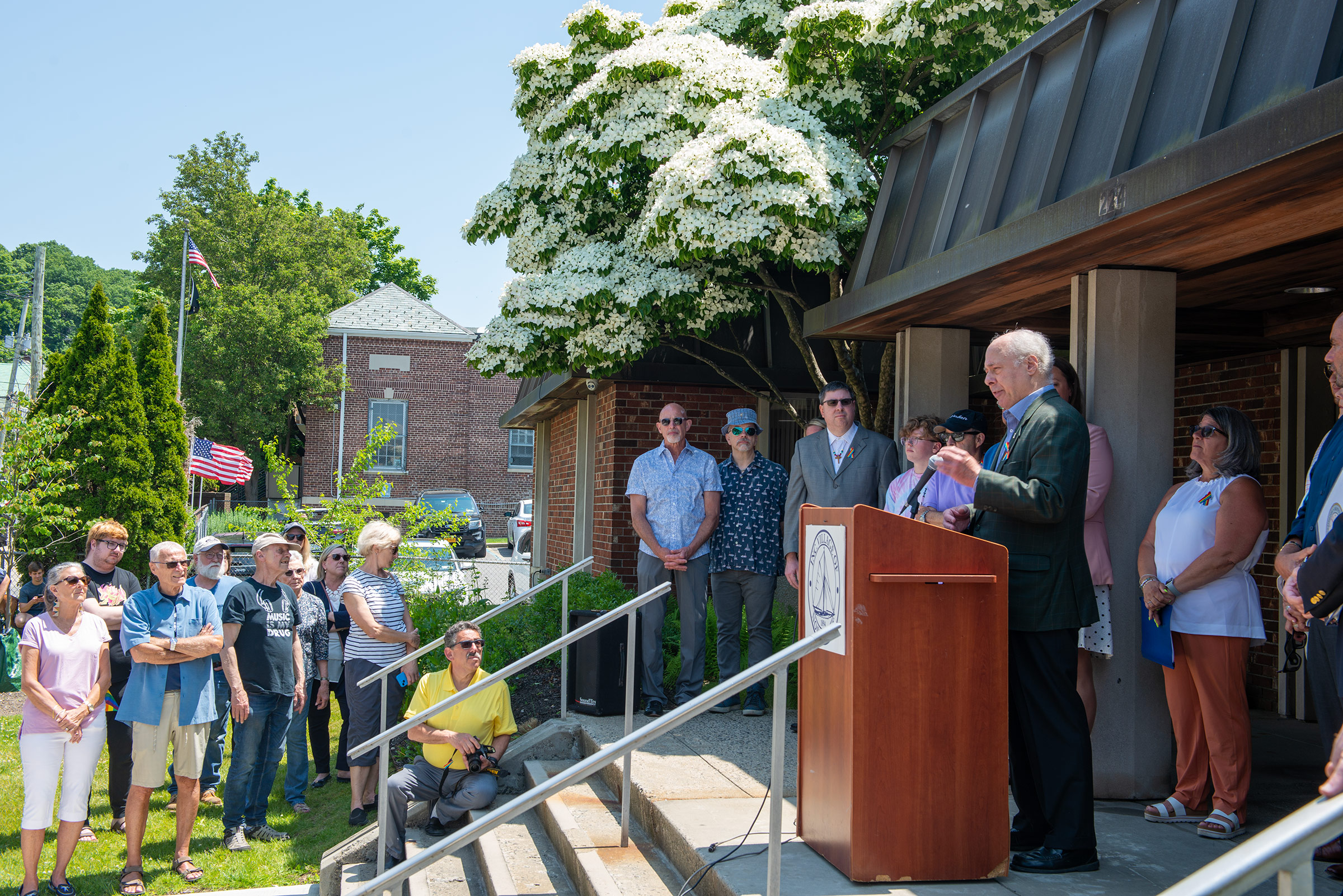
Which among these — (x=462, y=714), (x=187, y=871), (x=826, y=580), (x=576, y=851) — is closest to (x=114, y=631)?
(x=187, y=871)

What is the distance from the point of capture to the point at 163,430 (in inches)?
699

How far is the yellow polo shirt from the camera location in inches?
224

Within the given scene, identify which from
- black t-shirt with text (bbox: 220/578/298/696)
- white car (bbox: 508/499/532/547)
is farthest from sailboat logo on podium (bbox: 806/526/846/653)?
white car (bbox: 508/499/532/547)

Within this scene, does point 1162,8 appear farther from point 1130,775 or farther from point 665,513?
point 665,513

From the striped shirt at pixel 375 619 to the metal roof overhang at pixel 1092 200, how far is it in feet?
10.6

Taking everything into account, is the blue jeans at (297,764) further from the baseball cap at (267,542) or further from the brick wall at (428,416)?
the brick wall at (428,416)

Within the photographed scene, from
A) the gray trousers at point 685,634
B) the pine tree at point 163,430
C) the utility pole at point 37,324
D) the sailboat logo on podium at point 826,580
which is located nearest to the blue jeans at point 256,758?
the gray trousers at point 685,634

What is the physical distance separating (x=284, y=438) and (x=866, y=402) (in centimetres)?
3382

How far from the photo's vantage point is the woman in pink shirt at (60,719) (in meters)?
5.34

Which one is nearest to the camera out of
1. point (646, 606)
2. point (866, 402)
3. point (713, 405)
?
point (646, 606)

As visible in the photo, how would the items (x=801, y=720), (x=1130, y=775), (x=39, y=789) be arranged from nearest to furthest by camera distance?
(x=801, y=720) → (x=1130, y=775) → (x=39, y=789)

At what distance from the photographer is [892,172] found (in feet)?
20.7

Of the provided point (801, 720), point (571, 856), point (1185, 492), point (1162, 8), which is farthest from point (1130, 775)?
point (1162, 8)

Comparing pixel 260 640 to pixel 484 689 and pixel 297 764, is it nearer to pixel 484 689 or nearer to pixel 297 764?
pixel 297 764
